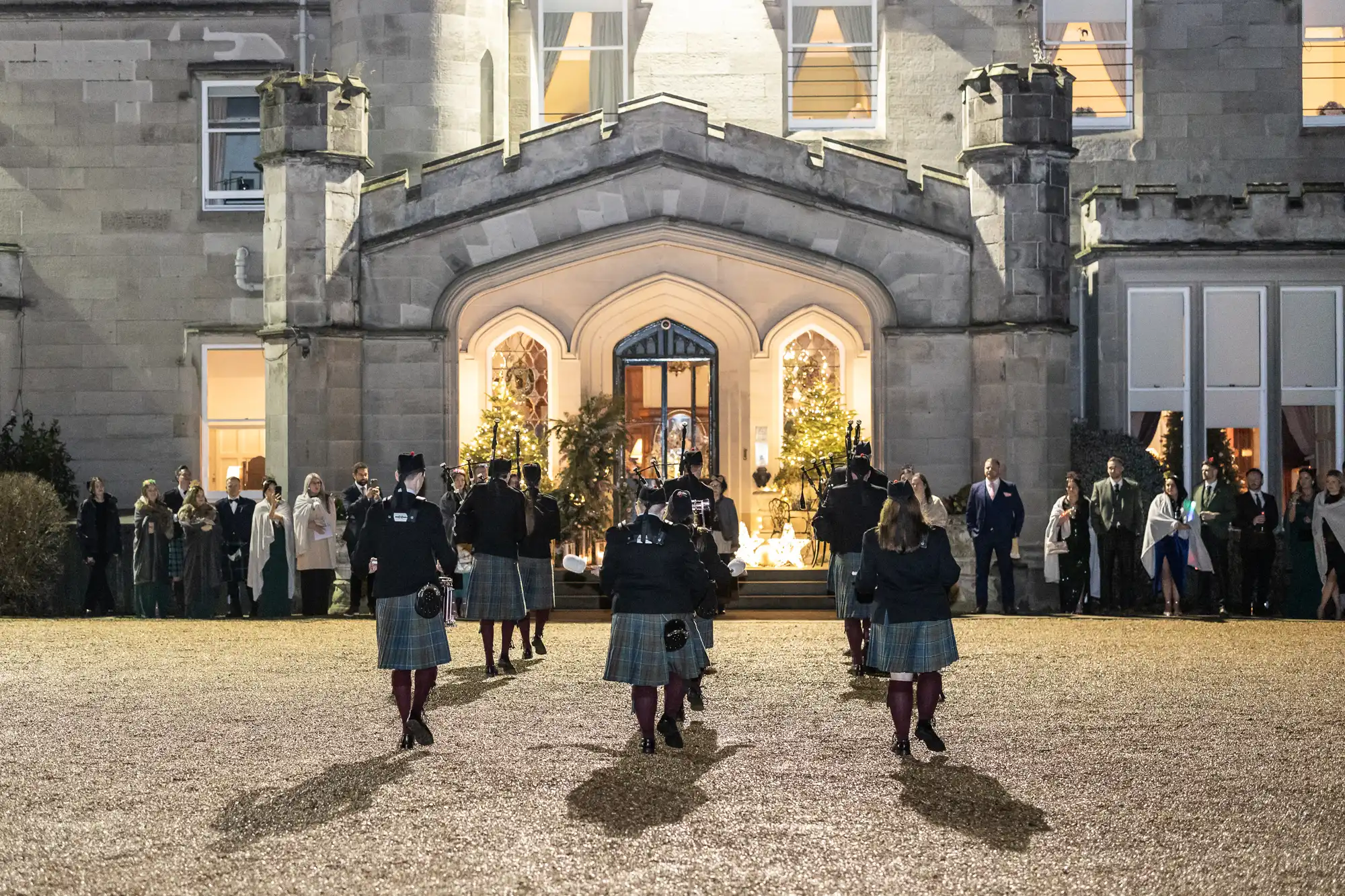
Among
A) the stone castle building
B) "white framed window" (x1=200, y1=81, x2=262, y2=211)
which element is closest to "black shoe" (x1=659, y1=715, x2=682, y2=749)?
the stone castle building

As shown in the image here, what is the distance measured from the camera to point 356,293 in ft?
66.1

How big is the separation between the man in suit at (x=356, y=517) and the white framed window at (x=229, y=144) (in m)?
6.70

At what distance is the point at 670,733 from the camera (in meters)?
9.95

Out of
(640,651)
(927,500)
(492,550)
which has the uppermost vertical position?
(927,500)

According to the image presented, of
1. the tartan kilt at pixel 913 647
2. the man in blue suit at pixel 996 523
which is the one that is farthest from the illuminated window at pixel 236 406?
the tartan kilt at pixel 913 647

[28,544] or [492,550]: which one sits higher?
[492,550]

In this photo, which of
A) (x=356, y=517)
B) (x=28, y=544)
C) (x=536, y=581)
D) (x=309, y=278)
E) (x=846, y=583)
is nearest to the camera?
(x=846, y=583)

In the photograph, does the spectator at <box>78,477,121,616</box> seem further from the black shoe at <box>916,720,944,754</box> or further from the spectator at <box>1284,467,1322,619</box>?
the spectator at <box>1284,467,1322,619</box>

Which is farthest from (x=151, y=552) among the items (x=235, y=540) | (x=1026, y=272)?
(x=1026, y=272)

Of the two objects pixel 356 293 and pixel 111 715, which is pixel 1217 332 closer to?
pixel 356 293

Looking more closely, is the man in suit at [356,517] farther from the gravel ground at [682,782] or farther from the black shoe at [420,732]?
the black shoe at [420,732]

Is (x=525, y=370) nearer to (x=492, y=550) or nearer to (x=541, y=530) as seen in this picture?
(x=541, y=530)

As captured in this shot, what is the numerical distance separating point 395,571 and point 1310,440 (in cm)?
1566

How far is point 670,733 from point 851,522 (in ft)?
11.2
